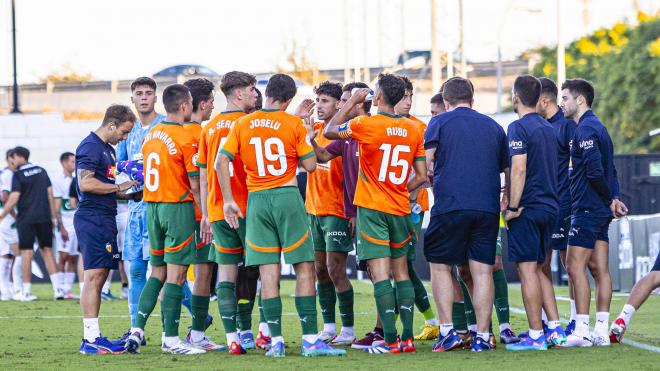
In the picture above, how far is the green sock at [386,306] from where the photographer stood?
9.45 m

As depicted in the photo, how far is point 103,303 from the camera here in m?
17.2

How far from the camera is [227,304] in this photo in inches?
374

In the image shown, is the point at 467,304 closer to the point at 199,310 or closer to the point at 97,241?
the point at 199,310

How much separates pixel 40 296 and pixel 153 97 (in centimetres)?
991

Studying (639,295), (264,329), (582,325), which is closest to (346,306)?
(264,329)

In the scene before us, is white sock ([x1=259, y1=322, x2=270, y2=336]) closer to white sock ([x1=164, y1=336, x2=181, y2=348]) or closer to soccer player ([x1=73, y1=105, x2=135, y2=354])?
white sock ([x1=164, y1=336, x2=181, y2=348])

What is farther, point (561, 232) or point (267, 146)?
point (561, 232)

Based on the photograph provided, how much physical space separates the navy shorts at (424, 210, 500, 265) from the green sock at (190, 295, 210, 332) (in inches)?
74.9

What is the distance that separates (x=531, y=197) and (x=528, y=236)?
313mm

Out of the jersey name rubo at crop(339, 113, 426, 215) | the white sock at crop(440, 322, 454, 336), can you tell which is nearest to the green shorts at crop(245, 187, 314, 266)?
the jersey name rubo at crop(339, 113, 426, 215)

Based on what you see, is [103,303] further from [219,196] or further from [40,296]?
[219,196]

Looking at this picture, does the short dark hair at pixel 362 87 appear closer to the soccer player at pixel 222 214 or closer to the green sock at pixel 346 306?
the soccer player at pixel 222 214

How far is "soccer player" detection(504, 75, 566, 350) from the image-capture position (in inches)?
377

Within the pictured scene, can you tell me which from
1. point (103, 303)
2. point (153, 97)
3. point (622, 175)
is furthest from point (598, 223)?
point (622, 175)
